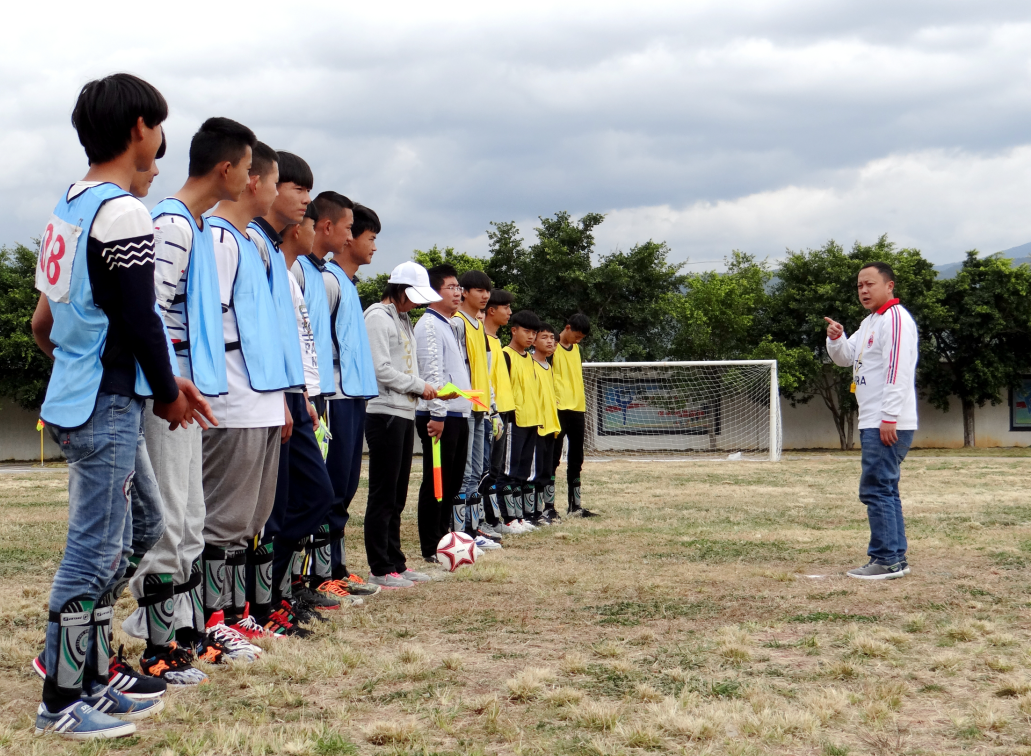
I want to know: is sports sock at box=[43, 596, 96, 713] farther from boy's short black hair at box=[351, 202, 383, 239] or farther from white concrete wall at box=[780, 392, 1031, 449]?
white concrete wall at box=[780, 392, 1031, 449]

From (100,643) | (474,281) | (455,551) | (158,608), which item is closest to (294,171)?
(158,608)

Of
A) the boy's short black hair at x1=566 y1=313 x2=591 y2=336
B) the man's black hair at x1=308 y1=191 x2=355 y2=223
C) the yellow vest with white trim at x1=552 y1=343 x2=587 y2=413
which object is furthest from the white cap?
the boy's short black hair at x1=566 y1=313 x2=591 y2=336

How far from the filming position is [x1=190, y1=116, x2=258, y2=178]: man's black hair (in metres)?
3.62

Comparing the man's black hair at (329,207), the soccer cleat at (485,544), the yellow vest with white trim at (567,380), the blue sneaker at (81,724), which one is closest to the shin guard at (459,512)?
the soccer cleat at (485,544)

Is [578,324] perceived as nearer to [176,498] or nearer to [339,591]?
[339,591]

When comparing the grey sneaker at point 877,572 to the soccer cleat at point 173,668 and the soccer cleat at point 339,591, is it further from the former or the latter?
the soccer cleat at point 173,668

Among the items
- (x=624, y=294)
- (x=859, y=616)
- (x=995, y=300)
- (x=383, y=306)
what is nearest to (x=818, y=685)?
(x=859, y=616)

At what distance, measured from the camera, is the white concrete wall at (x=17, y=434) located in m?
27.9

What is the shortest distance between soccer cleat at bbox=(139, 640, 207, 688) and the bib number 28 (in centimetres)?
142

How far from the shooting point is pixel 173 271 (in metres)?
3.45

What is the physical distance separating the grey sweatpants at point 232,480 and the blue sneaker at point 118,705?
0.83 meters

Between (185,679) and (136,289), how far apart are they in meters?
1.49

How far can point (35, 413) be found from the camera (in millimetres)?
28250

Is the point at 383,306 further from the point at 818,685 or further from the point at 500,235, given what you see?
the point at 500,235
